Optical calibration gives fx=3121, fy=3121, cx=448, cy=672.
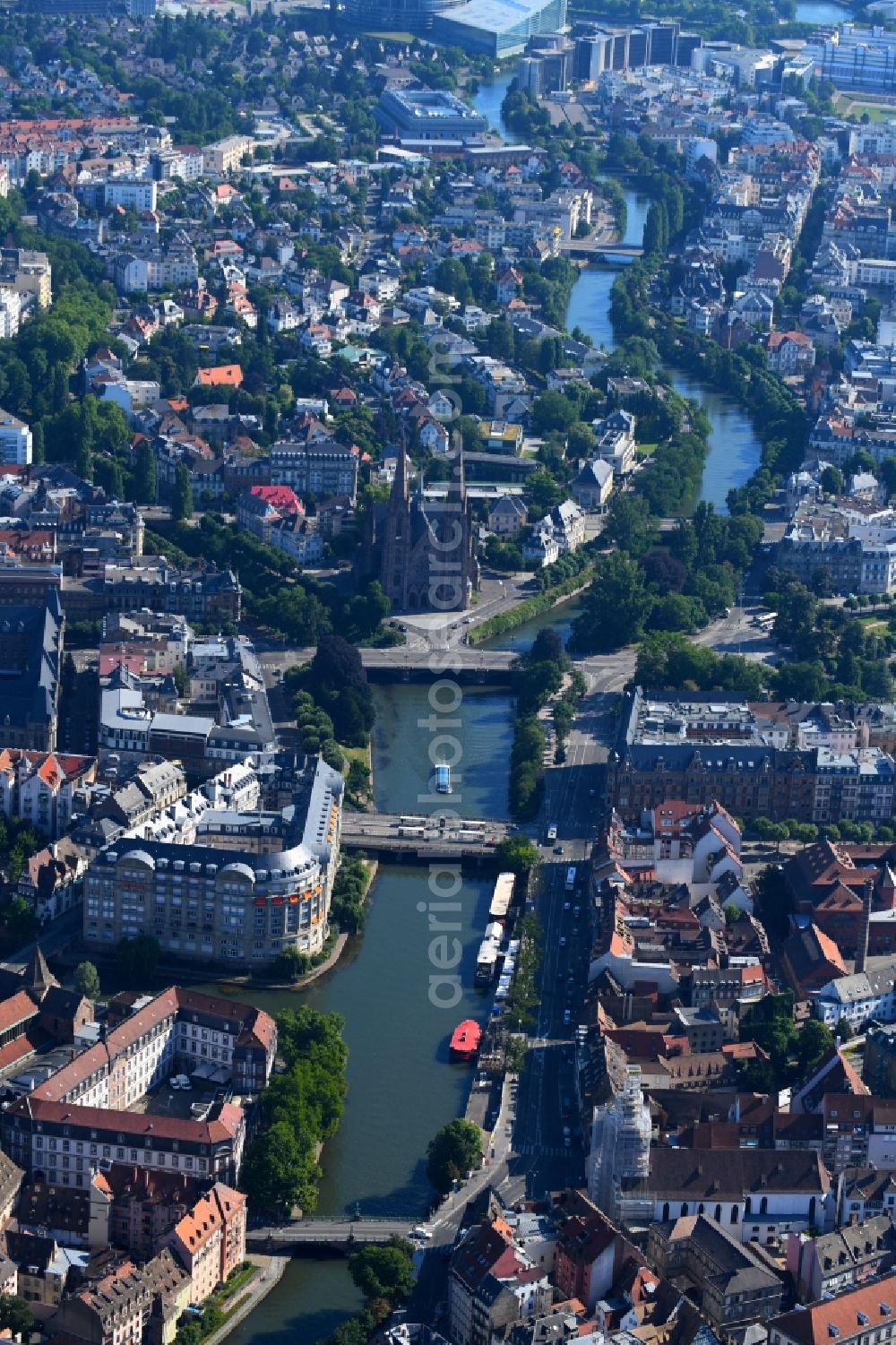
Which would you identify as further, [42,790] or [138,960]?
[42,790]

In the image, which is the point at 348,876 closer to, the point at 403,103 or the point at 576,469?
the point at 576,469

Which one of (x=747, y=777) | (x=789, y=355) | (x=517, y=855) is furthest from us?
(x=789, y=355)

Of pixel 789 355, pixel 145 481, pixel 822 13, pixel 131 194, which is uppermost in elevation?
pixel 822 13

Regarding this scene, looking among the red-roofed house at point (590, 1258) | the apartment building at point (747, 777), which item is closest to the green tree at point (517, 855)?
the apartment building at point (747, 777)

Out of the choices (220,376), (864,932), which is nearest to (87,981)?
(864,932)

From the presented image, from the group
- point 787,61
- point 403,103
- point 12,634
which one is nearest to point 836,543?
point 12,634

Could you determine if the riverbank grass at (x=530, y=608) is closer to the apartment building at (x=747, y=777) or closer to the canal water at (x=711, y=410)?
the canal water at (x=711, y=410)

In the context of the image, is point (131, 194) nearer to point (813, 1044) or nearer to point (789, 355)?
point (789, 355)
